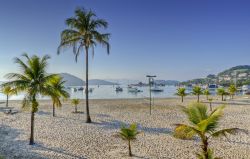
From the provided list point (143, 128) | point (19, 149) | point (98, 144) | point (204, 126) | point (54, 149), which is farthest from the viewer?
point (143, 128)

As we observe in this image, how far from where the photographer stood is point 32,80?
14.0m

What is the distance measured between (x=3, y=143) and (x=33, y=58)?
597 centimetres

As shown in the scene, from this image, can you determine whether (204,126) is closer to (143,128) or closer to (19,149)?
(19,149)

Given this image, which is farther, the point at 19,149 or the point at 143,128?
the point at 143,128

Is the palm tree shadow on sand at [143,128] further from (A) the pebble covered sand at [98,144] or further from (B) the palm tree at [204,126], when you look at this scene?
(B) the palm tree at [204,126]

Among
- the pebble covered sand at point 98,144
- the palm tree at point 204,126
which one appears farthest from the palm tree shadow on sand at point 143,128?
the palm tree at point 204,126

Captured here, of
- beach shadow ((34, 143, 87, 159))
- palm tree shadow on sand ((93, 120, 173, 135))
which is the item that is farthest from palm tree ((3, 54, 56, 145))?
palm tree shadow on sand ((93, 120, 173, 135))

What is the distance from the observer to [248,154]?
515 inches

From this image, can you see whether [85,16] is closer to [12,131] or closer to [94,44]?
[94,44]

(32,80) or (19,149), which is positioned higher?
(32,80)

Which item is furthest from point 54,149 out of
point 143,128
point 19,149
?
point 143,128

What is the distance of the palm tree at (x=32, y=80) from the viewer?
13.6 m

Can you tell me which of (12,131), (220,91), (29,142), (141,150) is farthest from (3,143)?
(220,91)

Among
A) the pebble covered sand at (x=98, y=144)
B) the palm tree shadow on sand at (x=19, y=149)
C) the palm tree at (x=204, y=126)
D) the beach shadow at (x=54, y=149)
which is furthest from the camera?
the pebble covered sand at (x=98, y=144)
